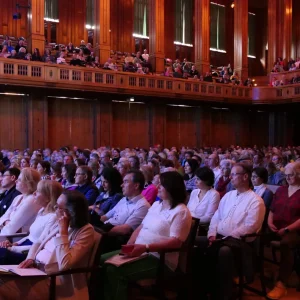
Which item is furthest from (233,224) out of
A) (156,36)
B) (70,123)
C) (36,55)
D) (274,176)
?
(156,36)

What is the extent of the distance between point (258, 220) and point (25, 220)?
2.40 m

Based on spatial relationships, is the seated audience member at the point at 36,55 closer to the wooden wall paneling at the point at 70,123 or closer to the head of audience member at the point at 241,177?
the wooden wall paneling at the point at 70,123

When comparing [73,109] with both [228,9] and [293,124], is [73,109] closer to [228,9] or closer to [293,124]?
[293,124]

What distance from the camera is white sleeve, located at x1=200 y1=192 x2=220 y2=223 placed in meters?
4.95

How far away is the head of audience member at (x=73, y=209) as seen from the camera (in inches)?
132

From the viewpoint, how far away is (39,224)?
13.1 feet

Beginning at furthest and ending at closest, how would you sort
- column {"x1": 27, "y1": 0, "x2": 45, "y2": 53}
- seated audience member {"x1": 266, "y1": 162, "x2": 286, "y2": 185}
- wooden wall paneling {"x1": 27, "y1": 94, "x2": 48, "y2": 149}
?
column {"x1": 27, "y1": 0, "x2": 45, "y2": 53}, wooden wall paneling {"x1": 27, "y1": 94, "x2": 48, "y2": 149}, seated audience member {"x1": 266, "y1": 162, "x2": 286, "y2": 185}

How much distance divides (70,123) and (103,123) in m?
1.40

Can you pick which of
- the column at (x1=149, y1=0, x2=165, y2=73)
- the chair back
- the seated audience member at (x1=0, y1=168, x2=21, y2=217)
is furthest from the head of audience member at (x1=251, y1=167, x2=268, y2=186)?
the column at (x1=149, y1=0, x2=165, y2=73)

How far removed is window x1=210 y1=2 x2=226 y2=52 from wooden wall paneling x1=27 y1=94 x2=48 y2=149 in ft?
47.8

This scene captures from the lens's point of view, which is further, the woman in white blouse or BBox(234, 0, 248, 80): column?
BBox(234, 0, 248, 80): column

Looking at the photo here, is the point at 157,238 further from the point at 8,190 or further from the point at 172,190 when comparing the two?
the point at 8,190

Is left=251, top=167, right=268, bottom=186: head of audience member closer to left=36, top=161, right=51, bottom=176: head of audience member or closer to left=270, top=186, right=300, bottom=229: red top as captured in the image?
left=270, top=186, right=300, bottom=229: red top

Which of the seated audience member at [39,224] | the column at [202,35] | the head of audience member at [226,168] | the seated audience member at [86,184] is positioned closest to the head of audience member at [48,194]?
the seated audience member at [39,224]
